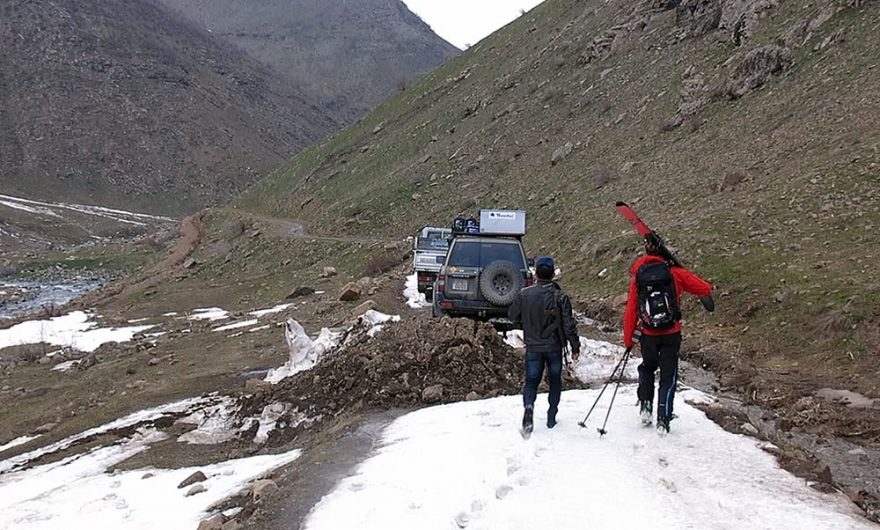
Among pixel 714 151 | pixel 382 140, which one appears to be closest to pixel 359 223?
pixel 382 140

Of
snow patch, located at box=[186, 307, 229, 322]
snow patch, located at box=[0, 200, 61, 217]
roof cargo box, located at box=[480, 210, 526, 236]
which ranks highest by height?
snow patch, located at box=[0, 200, 61, 217]

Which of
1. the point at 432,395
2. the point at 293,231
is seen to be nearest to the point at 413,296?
the point at 432,395

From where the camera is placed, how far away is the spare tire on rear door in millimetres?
11891

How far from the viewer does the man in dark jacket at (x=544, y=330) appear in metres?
7.40

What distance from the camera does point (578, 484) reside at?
6121mm

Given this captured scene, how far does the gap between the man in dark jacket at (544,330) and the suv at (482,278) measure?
4.20 metres

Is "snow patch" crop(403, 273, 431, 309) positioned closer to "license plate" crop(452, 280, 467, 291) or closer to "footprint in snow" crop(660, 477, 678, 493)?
"license plate" crop(452, 280, 467, 291)

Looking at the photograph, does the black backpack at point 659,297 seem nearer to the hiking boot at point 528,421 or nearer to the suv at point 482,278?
the hiking boot at point 528,421

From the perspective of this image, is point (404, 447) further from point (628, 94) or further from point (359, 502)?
point (628, 94)

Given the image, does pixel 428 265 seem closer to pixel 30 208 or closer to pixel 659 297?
pixel 659 297

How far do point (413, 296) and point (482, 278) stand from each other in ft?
33.2

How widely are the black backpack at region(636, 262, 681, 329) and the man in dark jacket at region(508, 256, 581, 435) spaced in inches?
30.2

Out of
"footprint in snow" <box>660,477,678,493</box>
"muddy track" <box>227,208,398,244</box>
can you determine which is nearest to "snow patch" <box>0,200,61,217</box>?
"muddy track" <box>227,208,398,244</box>

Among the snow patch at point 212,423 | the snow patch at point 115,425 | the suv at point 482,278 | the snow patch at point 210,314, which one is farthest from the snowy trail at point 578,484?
the snow patch at point 210,314
